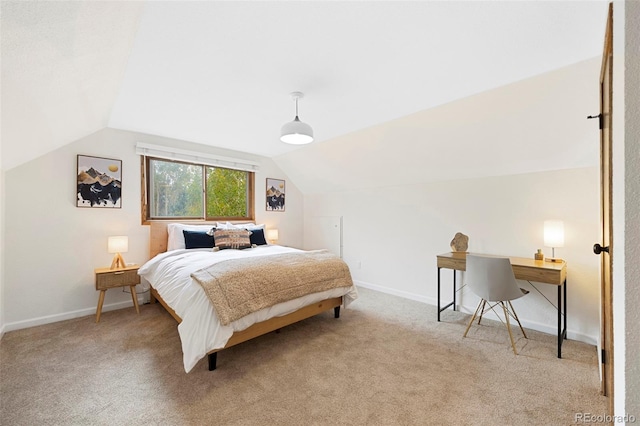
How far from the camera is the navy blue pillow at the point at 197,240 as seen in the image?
3.49 m

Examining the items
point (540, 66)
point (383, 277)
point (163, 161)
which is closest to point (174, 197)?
point (163, 161)

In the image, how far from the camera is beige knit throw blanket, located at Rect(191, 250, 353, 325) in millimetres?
2004

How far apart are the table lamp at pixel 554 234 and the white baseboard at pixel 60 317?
457cm

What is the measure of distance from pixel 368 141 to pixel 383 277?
2001 mm

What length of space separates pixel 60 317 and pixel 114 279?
0.71m

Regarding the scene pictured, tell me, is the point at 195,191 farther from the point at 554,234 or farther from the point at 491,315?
the point at 554,234

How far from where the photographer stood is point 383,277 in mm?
4090

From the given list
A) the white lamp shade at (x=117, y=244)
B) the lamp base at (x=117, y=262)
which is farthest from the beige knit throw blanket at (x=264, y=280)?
the lamp base at (x=117, y=262)

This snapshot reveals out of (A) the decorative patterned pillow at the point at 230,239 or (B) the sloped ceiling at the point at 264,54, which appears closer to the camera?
(B) the sloped ceiling at the point at 264,54

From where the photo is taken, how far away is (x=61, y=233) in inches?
118

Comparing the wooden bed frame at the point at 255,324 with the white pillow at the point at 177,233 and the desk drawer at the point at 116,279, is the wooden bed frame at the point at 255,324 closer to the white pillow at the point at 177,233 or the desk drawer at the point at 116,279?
the white pillow at the point at 177,233

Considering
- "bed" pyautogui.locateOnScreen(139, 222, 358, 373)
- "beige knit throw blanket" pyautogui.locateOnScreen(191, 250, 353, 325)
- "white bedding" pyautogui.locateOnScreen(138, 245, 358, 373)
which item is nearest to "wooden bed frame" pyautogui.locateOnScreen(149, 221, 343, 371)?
"bed" pyautogui.locateOnScreen(139, 222, 358, 373)

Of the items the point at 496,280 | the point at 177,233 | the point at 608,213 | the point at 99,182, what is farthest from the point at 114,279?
the point at 608,213

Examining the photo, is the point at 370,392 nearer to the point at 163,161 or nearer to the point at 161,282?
the point at 161,282
